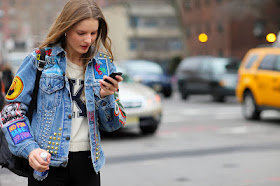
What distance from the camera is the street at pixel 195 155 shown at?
6.52 metres

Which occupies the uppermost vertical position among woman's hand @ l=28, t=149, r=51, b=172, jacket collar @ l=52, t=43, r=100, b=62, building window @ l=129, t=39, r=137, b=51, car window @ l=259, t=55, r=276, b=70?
jacket collar @ l=52, t=43, r=100, b=62

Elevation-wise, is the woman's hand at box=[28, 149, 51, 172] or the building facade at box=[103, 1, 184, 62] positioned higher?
the woman's hand at box=[28, 149, 51, 172]

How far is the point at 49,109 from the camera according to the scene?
103 inches

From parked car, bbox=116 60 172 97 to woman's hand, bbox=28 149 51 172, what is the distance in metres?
20.3

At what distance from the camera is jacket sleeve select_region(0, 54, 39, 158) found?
254cm

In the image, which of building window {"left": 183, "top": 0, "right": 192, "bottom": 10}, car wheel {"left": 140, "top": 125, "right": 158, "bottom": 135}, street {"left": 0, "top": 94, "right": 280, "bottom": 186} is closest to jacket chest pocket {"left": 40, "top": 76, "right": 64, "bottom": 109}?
street {"left": 0, "top": 94, "right": 280, "bottom": 186}

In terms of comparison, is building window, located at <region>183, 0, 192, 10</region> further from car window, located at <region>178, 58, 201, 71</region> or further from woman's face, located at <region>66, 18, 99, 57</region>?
woman's face, located at <region>66, 18, 99, 57</region>

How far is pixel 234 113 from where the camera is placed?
52.4 feet

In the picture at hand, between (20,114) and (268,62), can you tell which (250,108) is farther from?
(20,114)

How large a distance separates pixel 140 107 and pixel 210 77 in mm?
10826

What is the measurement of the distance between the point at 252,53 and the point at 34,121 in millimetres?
11830

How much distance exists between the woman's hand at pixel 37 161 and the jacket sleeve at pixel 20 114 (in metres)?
0.05

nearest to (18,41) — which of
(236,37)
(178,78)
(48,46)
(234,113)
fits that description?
(178,78)

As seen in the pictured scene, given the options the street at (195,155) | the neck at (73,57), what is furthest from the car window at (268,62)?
the neck at (73,57)
